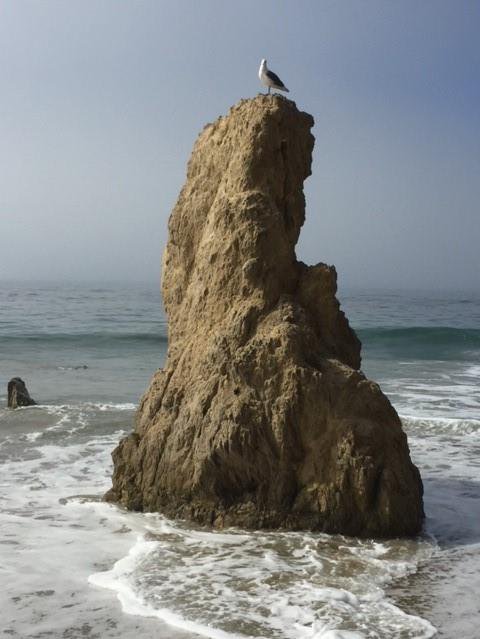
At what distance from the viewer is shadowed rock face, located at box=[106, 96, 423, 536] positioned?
595cm

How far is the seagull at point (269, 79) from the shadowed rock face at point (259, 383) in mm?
271

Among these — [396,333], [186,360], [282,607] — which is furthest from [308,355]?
[396,333]

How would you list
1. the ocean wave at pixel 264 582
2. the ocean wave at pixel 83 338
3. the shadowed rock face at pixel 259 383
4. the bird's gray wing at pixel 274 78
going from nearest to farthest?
the ocean wave at pixel 264 582, the shadowed rock face at pixel 259 383, the bird's gray wing at pixel 274 78, the ocean wave at pixel 83 338

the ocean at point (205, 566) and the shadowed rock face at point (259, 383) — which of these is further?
the shadowed rock face at point (259, 383)

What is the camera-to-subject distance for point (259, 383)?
6.22 meters

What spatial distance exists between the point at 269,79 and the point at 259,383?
287 cm

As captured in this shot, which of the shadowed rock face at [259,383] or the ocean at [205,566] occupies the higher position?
the shadowed rock face at [259,383]

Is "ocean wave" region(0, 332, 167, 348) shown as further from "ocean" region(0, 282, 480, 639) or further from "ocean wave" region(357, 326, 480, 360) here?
"ocean" region(0, 282, 480, 639)

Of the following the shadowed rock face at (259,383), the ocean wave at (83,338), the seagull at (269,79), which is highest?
the seagull at (269,79)

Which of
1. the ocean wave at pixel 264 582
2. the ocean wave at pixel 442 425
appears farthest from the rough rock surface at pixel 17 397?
the ocean wave at pixel 264 582

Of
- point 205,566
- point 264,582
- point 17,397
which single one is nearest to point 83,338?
point 17,397

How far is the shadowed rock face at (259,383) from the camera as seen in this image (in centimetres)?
595

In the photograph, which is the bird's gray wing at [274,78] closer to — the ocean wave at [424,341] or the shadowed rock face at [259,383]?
the shadowed rock face at [259,383]

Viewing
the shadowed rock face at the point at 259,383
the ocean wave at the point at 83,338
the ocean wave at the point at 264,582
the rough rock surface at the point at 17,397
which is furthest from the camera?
the ocean wave at the point at 83,338
